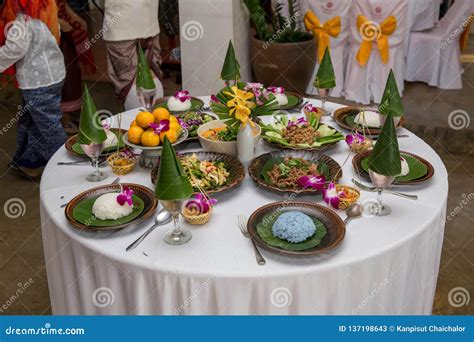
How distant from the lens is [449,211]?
321cm

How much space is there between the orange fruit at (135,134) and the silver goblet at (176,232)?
0.38m

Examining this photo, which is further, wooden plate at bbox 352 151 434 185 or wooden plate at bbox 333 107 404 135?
wooden plate at bbox 333 107 404 135

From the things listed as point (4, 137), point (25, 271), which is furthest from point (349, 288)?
point (4, 137)

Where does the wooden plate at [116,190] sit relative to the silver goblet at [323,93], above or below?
below

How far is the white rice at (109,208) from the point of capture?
148 cm

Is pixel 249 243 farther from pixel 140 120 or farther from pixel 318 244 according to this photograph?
pixel 140 120
